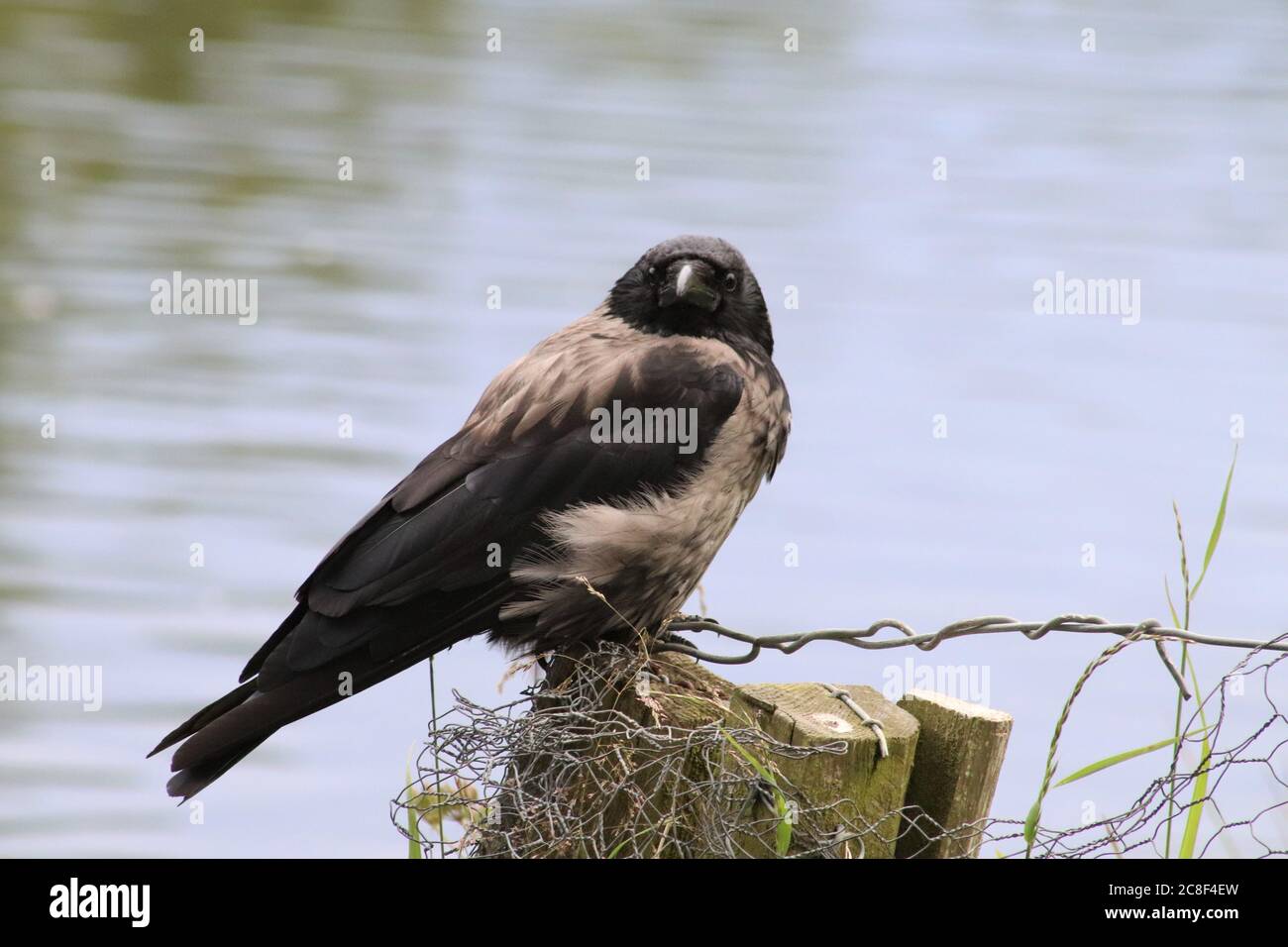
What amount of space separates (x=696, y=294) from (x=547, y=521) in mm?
734

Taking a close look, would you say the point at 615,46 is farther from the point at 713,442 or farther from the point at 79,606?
the point at 713,442

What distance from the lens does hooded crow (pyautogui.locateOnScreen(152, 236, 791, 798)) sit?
144 inches

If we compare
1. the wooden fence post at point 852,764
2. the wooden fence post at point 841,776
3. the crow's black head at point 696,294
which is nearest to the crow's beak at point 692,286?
the crow's black head at point 696,294

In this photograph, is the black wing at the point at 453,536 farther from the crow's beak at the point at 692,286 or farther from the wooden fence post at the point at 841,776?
the wooden fence post at the point at 841,776

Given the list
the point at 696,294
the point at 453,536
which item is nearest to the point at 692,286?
the point at 696,294

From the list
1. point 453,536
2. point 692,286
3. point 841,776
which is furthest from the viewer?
point 692,286

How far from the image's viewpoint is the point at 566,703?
3.37 meters

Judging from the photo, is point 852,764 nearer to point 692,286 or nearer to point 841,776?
point 841,776

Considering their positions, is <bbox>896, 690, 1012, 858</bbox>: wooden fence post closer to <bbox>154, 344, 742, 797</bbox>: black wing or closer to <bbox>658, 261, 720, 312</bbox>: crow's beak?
<bbox>154, 344, 742, 797</bbox>: black wing

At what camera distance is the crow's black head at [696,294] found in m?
4.24

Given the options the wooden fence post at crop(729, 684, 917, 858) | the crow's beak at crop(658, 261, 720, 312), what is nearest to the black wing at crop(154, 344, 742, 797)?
the crow's beak at crop(658, 261, 720, 312)

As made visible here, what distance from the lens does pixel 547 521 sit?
12.8 ft

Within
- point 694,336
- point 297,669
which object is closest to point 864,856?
point 297,669
